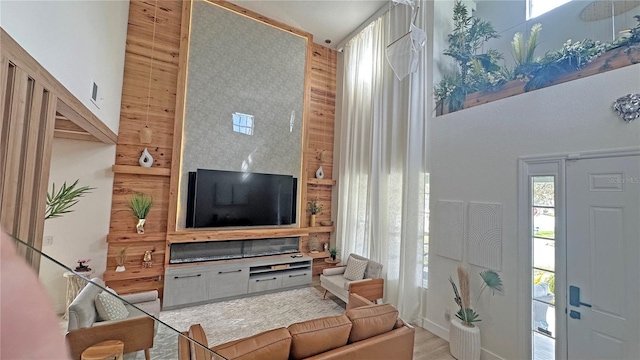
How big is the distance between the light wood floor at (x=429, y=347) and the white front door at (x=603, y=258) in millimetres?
1128

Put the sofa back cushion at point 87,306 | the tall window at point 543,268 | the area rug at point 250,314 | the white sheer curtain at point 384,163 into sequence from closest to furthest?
the sofa back cushion at point 87,306 < the tall window at point 543,268 < the area rug at point 250,314 < the white sheer curtain at point 384,163

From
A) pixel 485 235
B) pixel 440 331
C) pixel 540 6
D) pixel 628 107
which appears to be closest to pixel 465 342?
pixel 440 331

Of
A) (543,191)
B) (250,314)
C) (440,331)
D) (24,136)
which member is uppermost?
(24,136)

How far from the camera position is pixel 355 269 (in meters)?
4.20

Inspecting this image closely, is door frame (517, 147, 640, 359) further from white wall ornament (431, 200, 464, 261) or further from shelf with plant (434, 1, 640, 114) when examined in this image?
shelf with plant (434, 1, 640, 114)

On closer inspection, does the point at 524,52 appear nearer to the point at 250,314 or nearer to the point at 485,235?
the point at 485,235

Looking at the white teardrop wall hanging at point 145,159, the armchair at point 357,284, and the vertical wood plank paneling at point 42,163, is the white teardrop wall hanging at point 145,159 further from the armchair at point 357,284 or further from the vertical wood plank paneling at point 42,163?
the armchair at point 357,284

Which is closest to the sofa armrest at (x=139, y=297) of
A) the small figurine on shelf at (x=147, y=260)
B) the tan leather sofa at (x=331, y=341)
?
the small figurine on shelf at (x=147, y=260)

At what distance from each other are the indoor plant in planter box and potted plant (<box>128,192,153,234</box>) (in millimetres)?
4359

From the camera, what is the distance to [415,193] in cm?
382

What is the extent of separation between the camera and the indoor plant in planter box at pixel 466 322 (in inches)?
107

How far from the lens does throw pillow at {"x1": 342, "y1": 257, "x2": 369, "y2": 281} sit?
4.14m

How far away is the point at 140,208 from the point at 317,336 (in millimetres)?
3500

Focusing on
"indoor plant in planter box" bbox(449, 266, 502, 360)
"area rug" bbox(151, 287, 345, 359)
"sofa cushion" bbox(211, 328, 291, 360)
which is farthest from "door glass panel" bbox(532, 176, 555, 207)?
"area rug" bbox(151, 287, 345, 359)
